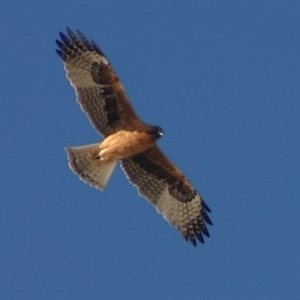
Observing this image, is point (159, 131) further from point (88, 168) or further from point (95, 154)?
point (88, 168)

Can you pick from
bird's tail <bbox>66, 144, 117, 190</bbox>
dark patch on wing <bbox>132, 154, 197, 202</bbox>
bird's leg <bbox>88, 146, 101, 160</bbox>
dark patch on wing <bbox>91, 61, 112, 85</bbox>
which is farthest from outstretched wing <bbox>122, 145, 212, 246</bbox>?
dark patch on wing <bbox>91, 61, 112, 85</bbox>

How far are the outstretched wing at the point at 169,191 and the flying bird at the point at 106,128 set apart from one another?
0.6 inches

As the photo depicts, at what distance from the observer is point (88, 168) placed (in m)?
17.7

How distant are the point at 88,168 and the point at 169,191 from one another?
1434 mm

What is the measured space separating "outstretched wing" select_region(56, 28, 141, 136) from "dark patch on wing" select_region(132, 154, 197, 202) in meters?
0.82

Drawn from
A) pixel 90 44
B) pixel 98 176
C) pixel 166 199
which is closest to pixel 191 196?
pixel 166 199

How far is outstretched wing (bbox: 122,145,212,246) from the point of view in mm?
18062

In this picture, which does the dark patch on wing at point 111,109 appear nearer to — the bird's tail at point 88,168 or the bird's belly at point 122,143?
the bird's belly at point 122,143

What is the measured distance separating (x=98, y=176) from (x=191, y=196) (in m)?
1.63

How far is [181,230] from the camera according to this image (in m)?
18.3

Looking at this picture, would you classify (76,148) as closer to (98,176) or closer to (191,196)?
(98,176)

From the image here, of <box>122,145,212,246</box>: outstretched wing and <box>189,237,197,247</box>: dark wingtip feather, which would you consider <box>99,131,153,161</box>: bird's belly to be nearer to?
<box>122,145,212,246</box>: outstretched wing

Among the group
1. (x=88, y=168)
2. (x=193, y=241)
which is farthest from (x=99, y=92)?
(x=193, y=241)

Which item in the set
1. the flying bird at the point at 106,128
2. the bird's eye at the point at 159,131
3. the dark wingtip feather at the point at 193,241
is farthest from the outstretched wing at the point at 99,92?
the dark wingtip feather at the point at 193,241
